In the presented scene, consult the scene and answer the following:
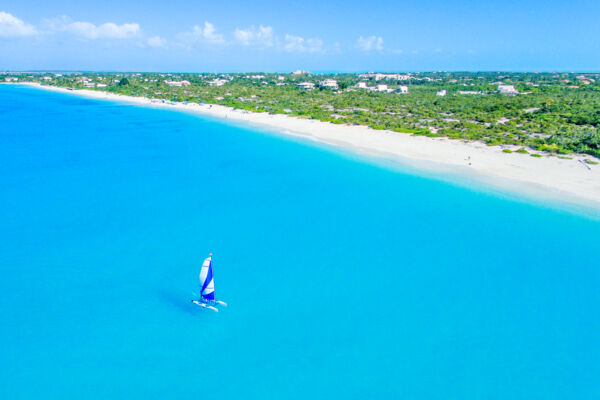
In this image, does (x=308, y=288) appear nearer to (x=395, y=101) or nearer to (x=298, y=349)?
(x=298, y=349)

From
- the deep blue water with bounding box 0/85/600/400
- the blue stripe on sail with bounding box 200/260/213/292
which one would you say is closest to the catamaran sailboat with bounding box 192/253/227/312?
the blue stripe on sail with bounding box 200/260/213/292

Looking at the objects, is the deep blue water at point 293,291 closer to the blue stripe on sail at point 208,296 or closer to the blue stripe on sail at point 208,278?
the blue stripe on sail at point 208,296

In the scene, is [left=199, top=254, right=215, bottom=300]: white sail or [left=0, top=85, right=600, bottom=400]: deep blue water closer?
[left=0, top=85, right=600, bottom=400]: deep blue water

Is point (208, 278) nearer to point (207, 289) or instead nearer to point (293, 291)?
point (207, 289)

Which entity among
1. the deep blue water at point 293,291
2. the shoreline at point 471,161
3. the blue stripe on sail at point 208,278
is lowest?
the deep blue water at point 293,291

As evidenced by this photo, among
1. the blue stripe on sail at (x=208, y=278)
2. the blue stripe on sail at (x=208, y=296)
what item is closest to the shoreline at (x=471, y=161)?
the blue stripe on sail at (x=208, y=296)

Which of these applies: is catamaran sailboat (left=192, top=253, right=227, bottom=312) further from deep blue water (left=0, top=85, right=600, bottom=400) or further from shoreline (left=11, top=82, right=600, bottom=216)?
shoreline (left=11, top=82, right=600, bottom=216)

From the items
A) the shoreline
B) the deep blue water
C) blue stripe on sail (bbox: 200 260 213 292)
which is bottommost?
the deep blue water
